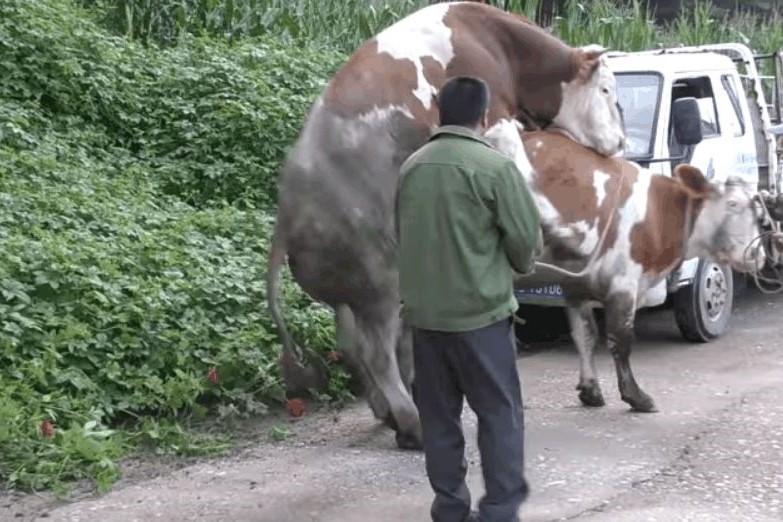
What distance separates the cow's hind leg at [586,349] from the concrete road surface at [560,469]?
0.10 m

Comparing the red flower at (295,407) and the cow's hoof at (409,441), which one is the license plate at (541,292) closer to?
the red flower at (295,407)

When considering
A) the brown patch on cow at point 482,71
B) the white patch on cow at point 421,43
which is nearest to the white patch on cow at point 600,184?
the brown patch on cow at point 482,71

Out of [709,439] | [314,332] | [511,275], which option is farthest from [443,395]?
[314,332]

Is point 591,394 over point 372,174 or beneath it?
beneath

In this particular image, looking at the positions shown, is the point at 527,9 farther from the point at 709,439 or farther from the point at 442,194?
the point at 442,194

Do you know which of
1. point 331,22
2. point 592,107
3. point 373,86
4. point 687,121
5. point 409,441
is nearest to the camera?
point 373,86

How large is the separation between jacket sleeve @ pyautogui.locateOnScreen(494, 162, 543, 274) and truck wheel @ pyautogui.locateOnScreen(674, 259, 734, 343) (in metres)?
5.30

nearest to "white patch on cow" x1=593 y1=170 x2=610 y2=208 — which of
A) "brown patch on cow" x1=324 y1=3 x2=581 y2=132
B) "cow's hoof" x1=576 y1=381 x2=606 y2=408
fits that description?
"brown patch on cow" x1=324 y1=3 x2=581 y2=132

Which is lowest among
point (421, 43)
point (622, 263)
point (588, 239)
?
point (622, 263)

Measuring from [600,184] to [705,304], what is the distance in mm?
2744

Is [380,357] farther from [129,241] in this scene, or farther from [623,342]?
[129,241]

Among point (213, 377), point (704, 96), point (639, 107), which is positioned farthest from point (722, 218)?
point (213, 377)

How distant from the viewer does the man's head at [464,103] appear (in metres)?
5.95

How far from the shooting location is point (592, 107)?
8.55m
